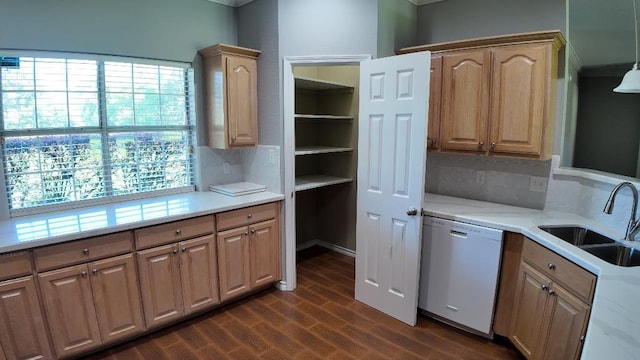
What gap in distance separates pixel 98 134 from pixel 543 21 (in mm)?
3603

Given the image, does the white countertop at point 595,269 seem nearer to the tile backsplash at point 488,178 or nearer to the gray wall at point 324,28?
the tile backsplash at point 488,178

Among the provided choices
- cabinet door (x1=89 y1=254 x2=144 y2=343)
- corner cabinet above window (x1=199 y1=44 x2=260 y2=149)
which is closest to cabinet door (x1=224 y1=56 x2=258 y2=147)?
corner cabinet above window (x1=199 y1=44 x2=260 y2=149)

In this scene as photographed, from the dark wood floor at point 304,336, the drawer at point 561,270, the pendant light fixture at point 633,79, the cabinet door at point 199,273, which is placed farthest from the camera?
the cabinet door at point 199,273

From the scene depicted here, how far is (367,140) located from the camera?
110 inches

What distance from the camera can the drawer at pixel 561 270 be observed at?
1.77 m

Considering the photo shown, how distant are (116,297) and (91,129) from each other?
52.0 inches

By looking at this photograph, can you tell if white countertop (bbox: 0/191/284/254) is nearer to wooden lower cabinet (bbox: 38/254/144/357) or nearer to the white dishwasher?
wooden lower cabinet (bbox: 38/254/144/357)

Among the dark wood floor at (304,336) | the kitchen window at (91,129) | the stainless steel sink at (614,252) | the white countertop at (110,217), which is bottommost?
the dark wood floor at (304,336)

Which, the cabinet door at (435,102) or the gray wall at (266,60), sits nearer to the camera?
the cabinet door at (435,102)

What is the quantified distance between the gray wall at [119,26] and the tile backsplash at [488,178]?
2.34 metres

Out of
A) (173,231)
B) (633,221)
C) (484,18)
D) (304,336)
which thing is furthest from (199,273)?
(484,18)

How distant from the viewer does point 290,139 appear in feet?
10.1

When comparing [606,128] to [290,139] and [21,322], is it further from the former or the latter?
[21,322]

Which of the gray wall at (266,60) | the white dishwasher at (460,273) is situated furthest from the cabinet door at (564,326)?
the gray wall at (266,60)
